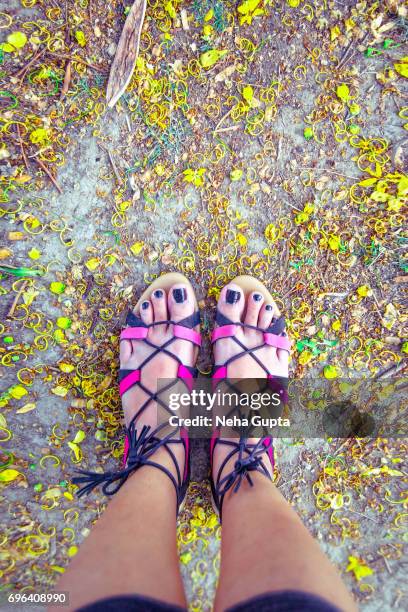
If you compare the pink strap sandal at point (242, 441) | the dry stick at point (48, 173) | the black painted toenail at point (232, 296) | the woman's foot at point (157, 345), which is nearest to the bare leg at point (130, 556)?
the pink strap sandal at point (242, 441)

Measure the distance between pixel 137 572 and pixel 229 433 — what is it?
2.10 feet

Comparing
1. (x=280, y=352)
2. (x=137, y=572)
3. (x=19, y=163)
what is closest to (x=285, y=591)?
(x=137, y=572)

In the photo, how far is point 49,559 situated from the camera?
1.44 metres

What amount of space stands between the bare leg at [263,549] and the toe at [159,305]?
0.75 feet

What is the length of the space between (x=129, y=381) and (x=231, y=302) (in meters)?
0.46

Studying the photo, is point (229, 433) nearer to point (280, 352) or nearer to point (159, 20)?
point (280, 352)

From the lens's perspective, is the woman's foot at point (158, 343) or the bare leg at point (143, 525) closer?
the bare leg at point (143, 525)

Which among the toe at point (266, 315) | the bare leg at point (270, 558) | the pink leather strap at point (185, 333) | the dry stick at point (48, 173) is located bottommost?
the bare leg at point (270, 558)

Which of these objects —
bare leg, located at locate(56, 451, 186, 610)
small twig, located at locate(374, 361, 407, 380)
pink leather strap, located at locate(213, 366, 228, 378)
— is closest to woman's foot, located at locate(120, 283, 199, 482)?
pink leather strap, located at locate(213, 366, 228, 378)

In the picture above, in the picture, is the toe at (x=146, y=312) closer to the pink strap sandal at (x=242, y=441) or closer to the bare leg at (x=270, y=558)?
the pink strap sandal at (x=242, y=441)

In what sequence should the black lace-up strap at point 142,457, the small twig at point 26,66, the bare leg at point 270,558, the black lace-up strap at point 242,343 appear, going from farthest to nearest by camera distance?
the black lace-up strap at point 242,343 → the small twig at point 26,66 → the black lace-up strap at point 142,457 → the bare leg at point 270,558

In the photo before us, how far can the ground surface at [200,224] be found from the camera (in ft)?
4.69

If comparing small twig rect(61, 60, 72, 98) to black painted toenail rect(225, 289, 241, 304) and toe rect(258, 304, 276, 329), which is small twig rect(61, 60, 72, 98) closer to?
black painted toenail rect(225, 289, 241, 304)
